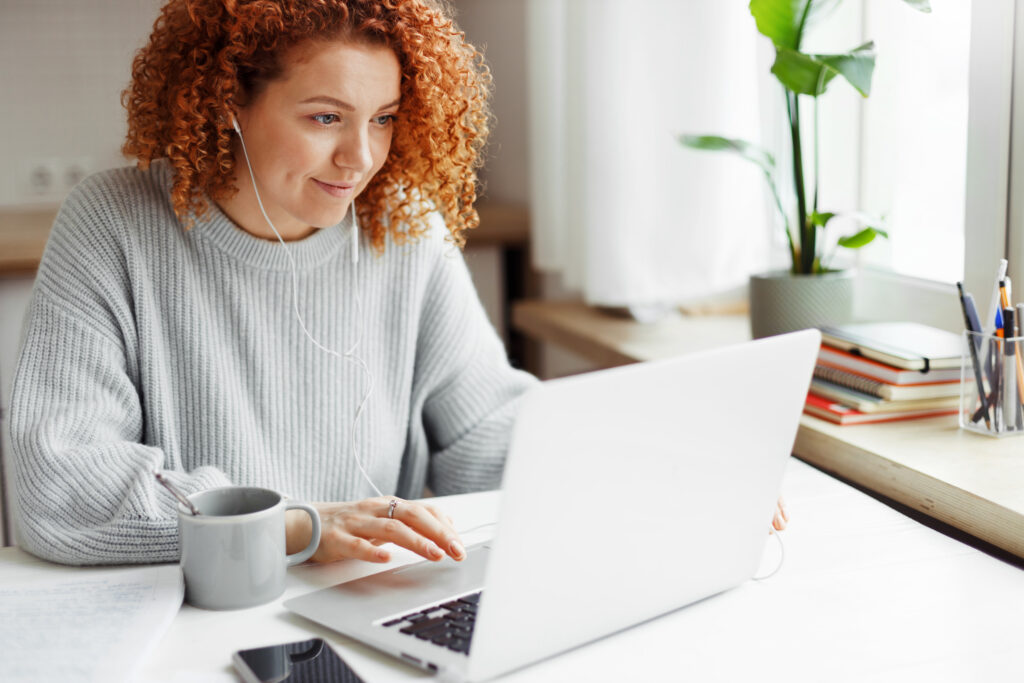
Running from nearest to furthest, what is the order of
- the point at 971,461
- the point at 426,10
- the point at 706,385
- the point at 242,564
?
the point at 706,385, the point at 242,564, the point at 971,461, the point at 426,10

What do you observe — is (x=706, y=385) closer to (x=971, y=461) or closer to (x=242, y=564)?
(x=242, y=564)

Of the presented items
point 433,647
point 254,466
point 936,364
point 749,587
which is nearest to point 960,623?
point 749,587

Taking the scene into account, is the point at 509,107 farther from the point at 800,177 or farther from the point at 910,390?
the point at 910,390

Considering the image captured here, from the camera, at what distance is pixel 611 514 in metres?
0.71

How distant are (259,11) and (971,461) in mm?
903

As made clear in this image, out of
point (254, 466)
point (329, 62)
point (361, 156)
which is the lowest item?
point (254, 466)

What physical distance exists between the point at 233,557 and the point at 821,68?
98 centimetres

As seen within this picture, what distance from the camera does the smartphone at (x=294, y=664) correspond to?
70 cm

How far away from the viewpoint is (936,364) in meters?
1.25

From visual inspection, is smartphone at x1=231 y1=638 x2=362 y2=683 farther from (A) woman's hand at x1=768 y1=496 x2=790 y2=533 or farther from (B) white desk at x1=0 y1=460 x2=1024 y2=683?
(A) woman's hand at x1=768 y1=496 x2=790 y2=533

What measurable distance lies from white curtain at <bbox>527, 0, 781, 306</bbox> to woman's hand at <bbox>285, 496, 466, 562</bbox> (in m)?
1.06

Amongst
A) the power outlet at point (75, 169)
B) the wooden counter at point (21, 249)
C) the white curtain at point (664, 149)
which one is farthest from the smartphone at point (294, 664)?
the power outlet at point (75, 169)

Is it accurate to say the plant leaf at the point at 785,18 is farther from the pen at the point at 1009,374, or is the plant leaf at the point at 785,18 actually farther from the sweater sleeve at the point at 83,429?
the sweater sleeve at the point at 83,429

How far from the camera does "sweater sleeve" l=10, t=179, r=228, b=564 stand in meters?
0.92
